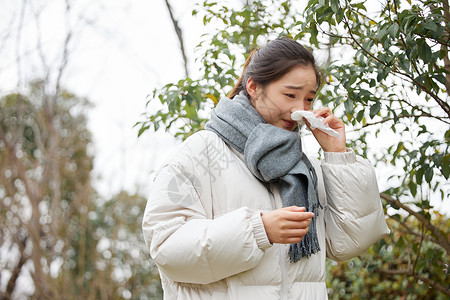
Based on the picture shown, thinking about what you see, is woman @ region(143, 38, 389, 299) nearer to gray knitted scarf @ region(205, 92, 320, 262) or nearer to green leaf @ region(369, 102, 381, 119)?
gray knitted scarf @ region(205, 92, 320, 262)

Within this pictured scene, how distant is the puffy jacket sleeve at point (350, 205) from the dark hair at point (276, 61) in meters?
0.28

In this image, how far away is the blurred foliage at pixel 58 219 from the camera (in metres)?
4.68

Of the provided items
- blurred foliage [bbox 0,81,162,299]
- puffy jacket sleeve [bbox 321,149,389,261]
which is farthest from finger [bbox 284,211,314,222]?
blurred foliage [bbox 0,81,162,299]

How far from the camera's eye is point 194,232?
122 centimetres

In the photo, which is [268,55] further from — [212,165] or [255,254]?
[255,254]

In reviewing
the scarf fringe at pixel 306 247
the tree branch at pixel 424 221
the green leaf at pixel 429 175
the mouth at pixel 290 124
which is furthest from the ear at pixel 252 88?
the tree branch at pixel 424 221

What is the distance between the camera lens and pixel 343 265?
3336 millimetres

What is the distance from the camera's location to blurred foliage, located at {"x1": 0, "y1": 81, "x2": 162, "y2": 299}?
15.4 feet

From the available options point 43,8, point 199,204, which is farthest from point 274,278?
point 43,8

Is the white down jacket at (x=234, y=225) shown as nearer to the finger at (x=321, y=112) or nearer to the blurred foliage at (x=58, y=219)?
the finger at (x=321, y=112)

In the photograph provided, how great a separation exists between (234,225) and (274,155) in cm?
26

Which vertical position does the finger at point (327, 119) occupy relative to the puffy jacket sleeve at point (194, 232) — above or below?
above

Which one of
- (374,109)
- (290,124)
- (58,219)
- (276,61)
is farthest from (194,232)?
(58,219)

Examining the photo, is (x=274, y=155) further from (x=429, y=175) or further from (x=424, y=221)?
(x=424, y=221)
